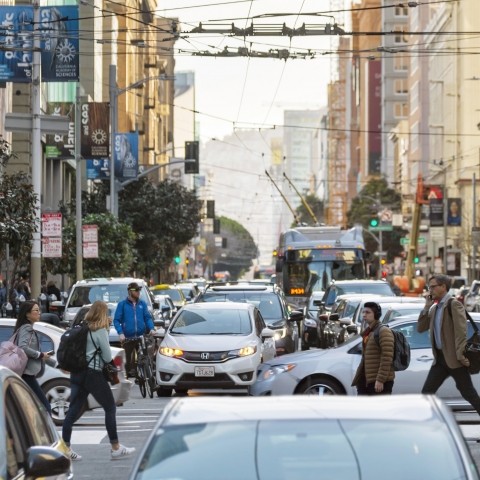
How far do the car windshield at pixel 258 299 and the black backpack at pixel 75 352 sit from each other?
49.2 ft

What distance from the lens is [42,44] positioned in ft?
112

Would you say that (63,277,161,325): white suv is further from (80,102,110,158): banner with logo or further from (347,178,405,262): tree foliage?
(347,178,405,262): tree foliage

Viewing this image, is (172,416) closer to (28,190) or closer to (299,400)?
(299,400)

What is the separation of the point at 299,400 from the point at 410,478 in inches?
32.1

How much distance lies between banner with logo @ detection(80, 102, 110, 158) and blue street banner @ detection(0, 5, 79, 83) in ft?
65.0

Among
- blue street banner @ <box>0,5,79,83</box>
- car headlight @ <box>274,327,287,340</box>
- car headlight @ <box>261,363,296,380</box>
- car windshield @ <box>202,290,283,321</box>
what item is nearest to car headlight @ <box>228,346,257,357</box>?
car headlight @ <box>261,363,296,380</box>

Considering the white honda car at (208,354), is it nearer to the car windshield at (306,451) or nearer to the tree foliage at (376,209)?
the car windshield at (306,451)

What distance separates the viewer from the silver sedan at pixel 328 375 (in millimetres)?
19703

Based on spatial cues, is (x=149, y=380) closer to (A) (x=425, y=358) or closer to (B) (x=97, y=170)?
(A) (x=425, y=358)

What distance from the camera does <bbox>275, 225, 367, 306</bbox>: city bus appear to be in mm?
50812

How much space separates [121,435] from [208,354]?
558 centimetres

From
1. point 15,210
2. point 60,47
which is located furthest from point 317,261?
point 15,210

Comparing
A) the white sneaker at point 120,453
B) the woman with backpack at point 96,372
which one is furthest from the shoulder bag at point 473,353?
the woman with backpack at point 96,372

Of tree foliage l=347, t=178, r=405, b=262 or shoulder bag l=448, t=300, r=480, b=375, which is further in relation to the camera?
tree foliage l=347, t=178, r=405, b=262
